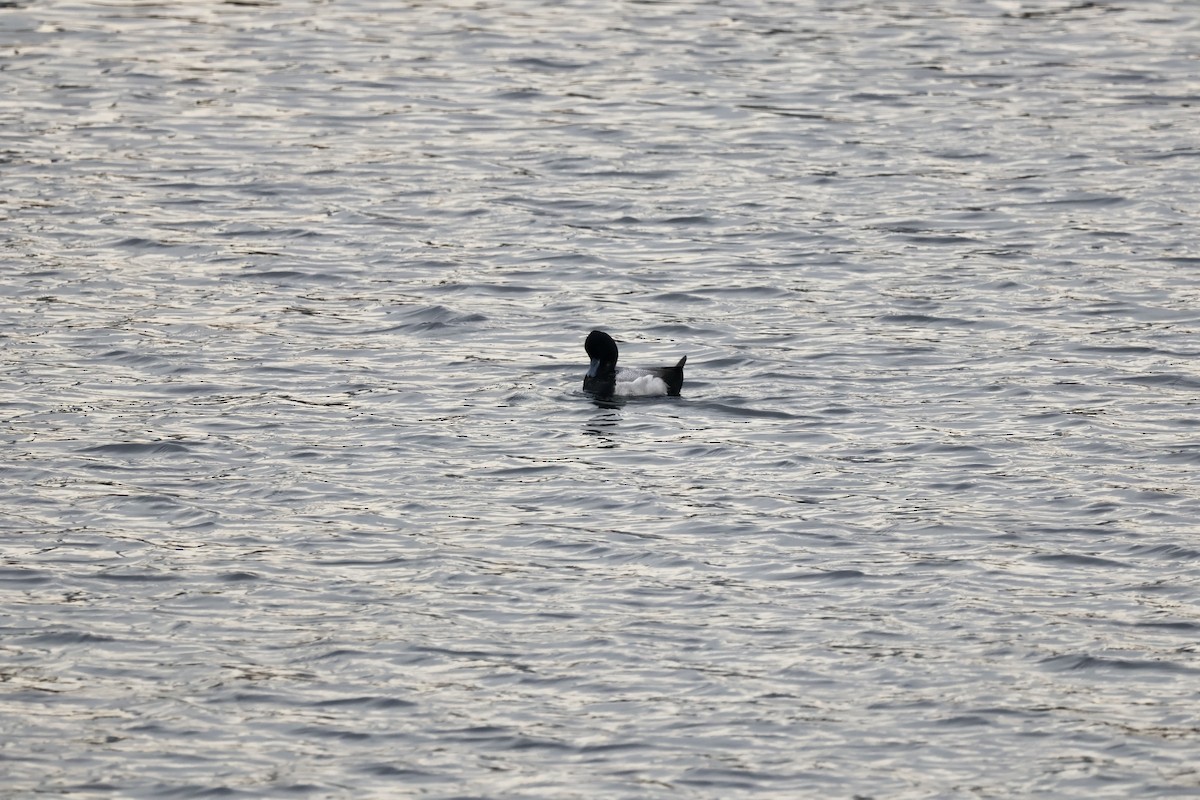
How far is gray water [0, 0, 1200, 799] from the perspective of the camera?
11.5 m

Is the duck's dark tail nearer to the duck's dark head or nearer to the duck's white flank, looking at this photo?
the duck's white flank

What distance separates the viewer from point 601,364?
1830 cm

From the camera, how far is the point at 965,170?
25.7m

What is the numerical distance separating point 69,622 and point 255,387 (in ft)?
17.9

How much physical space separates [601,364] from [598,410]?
1.99 ft

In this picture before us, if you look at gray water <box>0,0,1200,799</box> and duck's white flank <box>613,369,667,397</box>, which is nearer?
gray water <box>0,0,1200,799</box>

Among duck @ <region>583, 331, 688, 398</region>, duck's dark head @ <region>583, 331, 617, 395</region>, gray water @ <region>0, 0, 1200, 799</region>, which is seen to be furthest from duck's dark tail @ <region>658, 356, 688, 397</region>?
duck's dark head @ <region>583, 331, 617, 395</region>

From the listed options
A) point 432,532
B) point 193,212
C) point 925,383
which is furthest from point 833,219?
point 432,532

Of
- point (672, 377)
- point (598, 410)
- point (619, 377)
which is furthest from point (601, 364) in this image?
point (672, 377)

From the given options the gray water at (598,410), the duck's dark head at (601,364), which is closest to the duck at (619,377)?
the duck's dark head at (601,364)

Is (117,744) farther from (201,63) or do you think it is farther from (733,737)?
(201,63)

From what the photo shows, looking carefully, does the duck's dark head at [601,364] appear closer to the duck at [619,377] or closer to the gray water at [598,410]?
the duck at [619,377]

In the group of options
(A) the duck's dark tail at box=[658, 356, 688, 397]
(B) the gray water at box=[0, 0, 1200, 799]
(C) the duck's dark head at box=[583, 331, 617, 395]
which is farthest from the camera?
(C) the duck's dark head at box=[583, 331, 617, 395]

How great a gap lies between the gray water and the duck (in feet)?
0.69
